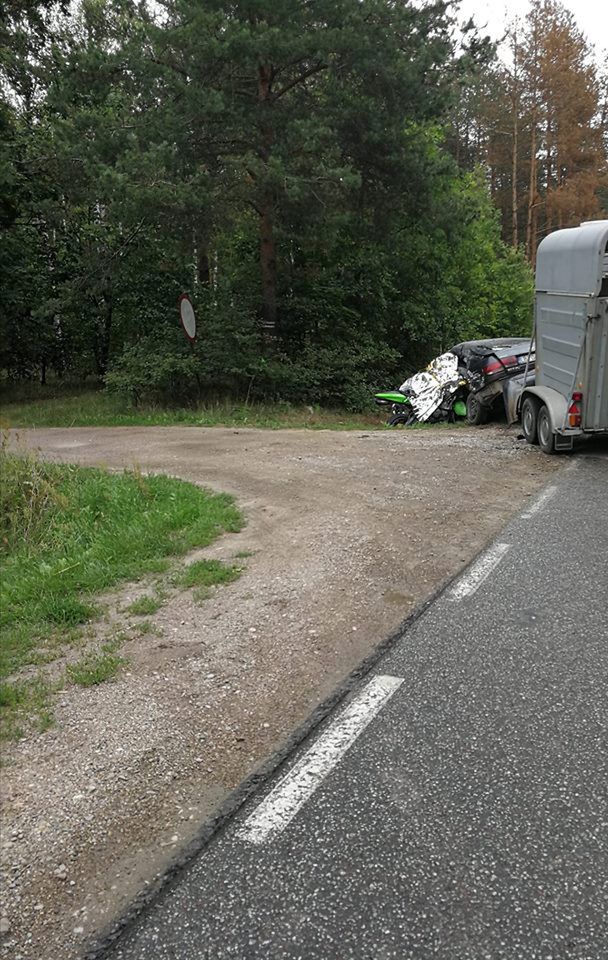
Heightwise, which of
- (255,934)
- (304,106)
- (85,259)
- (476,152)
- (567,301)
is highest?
(476,152)

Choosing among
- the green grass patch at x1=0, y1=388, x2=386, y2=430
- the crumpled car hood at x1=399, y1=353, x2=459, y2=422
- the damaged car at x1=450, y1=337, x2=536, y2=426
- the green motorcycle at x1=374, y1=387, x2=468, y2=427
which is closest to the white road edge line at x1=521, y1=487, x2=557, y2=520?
the damaged car at x1=450, y1=337, x2=536, y2=426

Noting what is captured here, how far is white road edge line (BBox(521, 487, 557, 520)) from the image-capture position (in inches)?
282

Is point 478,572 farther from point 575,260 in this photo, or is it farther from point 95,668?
point 575,260

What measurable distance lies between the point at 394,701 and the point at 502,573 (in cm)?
215

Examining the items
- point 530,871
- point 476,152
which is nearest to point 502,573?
point 530,871

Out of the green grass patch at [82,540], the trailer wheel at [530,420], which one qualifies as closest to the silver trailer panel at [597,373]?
the trailer wheel at [530,420]

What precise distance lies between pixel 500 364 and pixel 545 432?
3.80 m

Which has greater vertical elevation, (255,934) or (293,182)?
(293,182)

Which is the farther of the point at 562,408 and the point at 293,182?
the point at 293,182

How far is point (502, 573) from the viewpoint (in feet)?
17.8

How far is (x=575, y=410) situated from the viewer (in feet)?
32.5

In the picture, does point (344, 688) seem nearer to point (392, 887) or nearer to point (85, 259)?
point (392, 887)

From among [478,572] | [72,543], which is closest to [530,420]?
[478,572]

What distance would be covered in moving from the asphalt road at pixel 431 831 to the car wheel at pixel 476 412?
1082 centimetres
